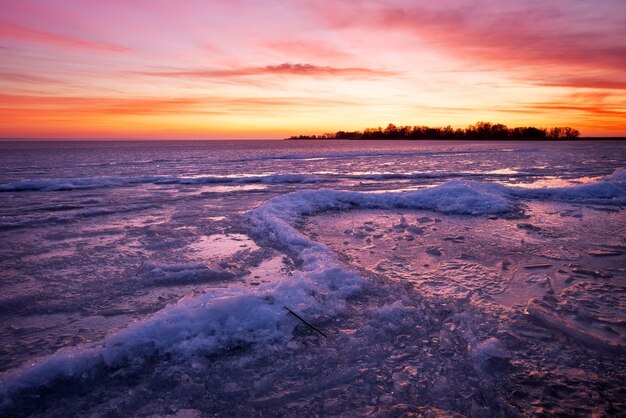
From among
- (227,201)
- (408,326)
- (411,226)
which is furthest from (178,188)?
(408,326)

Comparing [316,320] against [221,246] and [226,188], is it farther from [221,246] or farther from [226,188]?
[226,188]

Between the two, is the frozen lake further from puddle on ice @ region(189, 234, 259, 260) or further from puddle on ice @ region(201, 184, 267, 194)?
puddle on ice @ region(201, 184, 267, 194)

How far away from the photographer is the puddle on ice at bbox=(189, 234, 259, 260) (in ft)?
19.3

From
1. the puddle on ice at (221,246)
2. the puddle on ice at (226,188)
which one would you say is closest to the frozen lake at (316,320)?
the puddle on ice at (221,246)

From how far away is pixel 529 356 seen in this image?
2.92 meters

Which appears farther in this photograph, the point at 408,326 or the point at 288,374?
the point at 408,326

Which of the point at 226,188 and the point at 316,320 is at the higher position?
the point at 226,188

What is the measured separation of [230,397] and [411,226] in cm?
596

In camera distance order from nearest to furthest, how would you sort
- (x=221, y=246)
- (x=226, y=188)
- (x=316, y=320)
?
(x=316, y=320) → (x=221, y=246) → (x=226, y=188)

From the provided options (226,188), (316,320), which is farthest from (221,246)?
(226,188)

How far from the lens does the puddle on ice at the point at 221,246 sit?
5.89 meters

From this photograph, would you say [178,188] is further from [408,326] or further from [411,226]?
[408,326]

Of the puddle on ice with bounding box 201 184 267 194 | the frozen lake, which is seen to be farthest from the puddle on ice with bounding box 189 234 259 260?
the puddle on ice with bounding box 201 184 267 194

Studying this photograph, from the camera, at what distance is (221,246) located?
6359 millimetres
